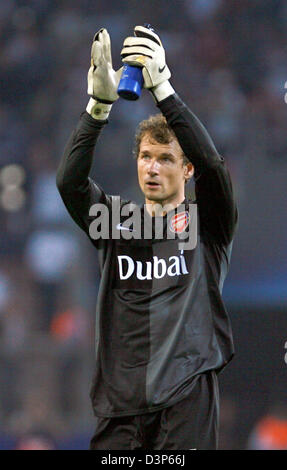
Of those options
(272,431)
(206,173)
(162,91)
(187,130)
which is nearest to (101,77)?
(162,91)

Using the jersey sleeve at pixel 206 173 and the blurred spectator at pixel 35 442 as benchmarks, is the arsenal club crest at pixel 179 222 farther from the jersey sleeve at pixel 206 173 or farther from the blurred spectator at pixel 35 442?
the blurred spectator at pixel 35 442

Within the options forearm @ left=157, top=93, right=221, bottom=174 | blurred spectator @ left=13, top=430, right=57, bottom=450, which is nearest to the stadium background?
blurred spectator @ left=13, top=430, right=57, bottom=450

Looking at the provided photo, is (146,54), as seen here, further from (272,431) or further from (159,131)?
(272,431)

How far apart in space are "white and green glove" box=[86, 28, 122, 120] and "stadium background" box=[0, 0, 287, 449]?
1624 millimetres

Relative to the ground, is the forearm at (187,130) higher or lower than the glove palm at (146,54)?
lower

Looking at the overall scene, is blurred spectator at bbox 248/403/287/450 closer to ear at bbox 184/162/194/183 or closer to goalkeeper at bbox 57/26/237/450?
goalkeeper at bbox 57/26/237/450

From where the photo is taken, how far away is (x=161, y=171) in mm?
2672

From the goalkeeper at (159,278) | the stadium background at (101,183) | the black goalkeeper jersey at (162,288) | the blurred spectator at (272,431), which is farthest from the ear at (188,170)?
the blurred spectator at (272,431)

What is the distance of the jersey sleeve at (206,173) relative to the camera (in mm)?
2480

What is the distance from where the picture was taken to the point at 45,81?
16.1 feet

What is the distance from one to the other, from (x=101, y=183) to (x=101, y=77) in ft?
6.05

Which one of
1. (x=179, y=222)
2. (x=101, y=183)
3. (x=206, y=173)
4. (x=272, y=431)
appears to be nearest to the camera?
(x=206, y=173)

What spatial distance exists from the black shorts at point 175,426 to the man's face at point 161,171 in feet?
1.91

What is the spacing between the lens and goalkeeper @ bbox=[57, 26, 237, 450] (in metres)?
2.47
